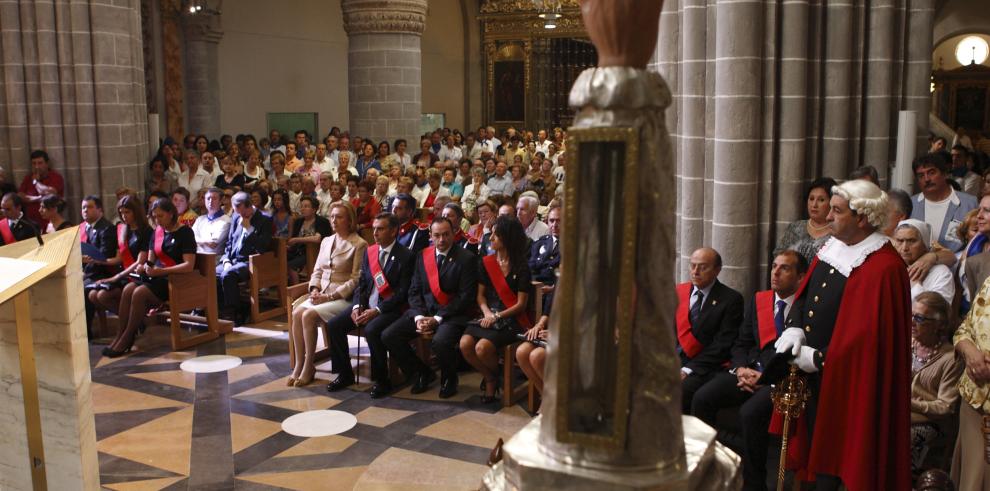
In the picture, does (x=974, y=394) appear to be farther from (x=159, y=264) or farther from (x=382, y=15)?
(x=382, y=15)

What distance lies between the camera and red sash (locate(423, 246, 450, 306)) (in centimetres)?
702

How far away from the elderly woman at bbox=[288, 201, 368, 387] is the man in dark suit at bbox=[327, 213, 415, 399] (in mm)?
168

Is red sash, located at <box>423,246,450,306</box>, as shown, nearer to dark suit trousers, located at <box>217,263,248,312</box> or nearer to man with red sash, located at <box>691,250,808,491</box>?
man with red sash, located at <box>691,250,808,491</box>

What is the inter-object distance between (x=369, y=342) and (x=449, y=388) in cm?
70

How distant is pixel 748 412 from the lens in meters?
4.92

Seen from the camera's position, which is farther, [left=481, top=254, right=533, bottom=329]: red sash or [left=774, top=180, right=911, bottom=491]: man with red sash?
[left=481, top=254, right=533, bottom=329]: red sash

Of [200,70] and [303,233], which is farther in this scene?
[200,70]

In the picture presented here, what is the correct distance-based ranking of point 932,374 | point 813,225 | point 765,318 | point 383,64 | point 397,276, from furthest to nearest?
1. point 383,64
2. point 397,276
3. point 813,225
4. point 765,318
5. point 932,374

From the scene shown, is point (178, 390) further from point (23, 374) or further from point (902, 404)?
point (902, 404)

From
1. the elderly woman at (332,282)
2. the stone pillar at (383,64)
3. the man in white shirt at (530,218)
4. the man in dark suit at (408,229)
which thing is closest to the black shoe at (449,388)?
the elderly woman at (332,282)

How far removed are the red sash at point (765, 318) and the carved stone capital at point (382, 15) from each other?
412 inches

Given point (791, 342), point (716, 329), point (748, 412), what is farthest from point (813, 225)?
point (791, 342)

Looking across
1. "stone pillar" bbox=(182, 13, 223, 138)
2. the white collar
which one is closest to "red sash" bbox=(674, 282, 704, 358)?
the white collar

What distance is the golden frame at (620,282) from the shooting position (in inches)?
80.1
